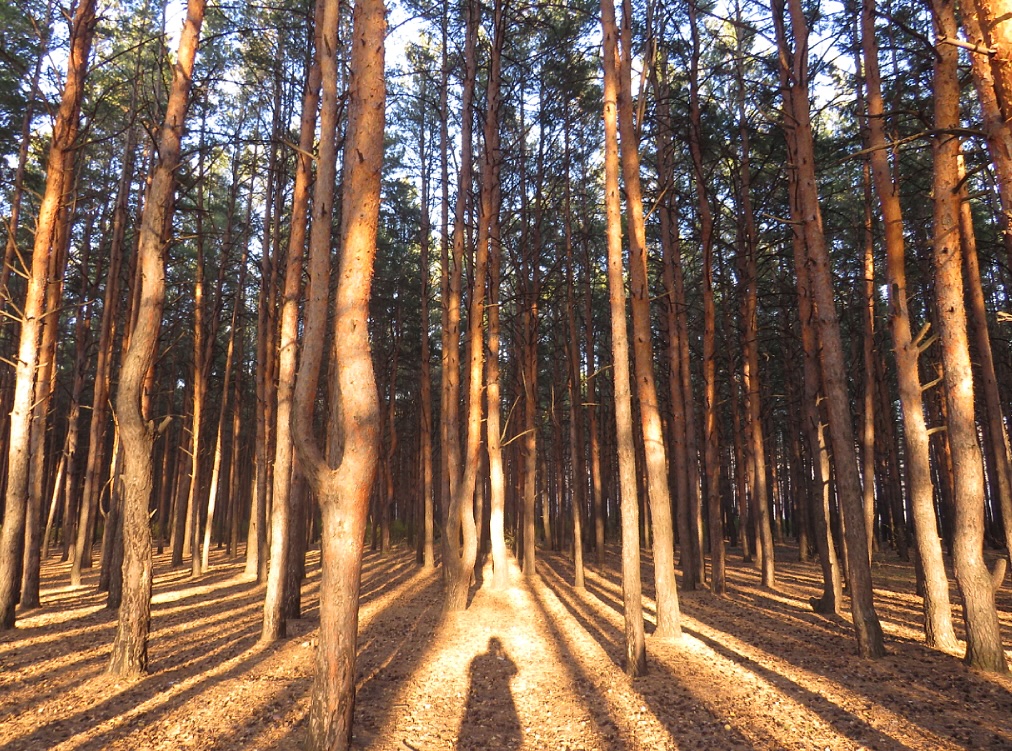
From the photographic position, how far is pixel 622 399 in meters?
7.98

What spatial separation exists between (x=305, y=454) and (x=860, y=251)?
1587cm

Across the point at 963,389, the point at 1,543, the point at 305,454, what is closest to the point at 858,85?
the point at 963,389

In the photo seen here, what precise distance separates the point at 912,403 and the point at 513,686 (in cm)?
650

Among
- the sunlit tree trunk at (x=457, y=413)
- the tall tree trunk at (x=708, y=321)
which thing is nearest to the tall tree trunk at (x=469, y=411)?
the sunlit tree trunk at (x=457, y=413)

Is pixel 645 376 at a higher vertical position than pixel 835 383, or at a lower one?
higher

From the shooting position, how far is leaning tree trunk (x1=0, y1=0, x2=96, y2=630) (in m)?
9.09

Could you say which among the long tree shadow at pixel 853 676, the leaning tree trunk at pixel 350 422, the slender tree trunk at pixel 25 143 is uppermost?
the slender tree trunk at pixel 25 143

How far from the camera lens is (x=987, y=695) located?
6.30 m

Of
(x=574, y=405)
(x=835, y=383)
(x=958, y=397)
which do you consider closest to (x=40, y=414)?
(x=574, y=405)

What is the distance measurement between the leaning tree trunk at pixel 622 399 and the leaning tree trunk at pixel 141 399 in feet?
18.4

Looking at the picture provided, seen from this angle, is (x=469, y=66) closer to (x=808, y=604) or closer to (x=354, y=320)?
(x=354, y=320)

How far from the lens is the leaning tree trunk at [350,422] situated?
4.87 metres

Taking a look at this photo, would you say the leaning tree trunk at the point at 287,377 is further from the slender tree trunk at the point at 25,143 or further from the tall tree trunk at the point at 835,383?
the tall tree trunk at the point at 835,383

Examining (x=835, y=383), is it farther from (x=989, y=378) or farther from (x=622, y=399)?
(x=989, y=378)
